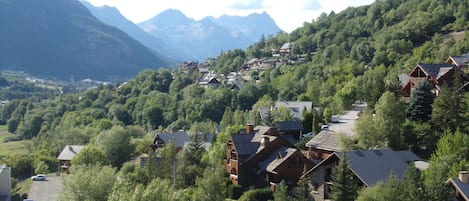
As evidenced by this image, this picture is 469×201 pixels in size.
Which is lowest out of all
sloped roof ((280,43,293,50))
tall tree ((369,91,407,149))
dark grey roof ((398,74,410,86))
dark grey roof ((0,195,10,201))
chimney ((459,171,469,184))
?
dark grey roof ((0,195,10,201))

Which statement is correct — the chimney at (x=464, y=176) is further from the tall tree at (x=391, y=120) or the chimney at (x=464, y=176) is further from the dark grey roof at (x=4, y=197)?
the dark grey roof at (x=4, y=197)

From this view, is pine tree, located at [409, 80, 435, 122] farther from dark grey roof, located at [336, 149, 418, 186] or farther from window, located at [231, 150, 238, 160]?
window, located at [231, 150, 238, 160]

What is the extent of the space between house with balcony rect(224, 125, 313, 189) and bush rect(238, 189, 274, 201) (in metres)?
1.08

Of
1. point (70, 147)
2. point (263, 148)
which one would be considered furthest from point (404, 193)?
point (70, 147)

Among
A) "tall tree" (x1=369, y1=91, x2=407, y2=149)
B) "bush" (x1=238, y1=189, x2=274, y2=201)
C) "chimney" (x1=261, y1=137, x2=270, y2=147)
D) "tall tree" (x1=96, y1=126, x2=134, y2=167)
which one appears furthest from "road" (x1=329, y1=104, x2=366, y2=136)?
"tall tree" (x1=96, y1=126, x2=134, y2=167)

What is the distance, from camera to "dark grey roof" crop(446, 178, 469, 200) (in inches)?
1163

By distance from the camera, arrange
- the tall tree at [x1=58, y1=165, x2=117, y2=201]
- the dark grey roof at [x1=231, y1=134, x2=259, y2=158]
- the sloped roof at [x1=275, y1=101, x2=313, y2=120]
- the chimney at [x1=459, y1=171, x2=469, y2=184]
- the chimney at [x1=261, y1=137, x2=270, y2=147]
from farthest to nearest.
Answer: the sloped roof at [x1=275, y1=101, x2=313, y2=120] < the dark grey roof at [x1=231, y1=134, x2=259, y2=158] < the chimney at [x1=261, y1=137, x2=270, y2=147] < the tall tree at [x1=58, y1=165, x2=117, y2=201] < the chimney at [x1=459, y1=171, x2=469, y2=184]

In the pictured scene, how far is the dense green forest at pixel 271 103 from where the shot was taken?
135ft

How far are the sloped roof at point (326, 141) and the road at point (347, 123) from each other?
90 centimetres

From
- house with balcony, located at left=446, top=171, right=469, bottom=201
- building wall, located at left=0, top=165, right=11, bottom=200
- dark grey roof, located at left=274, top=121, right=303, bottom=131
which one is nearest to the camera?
house with balcony, located at left=446, top=171, right=469, bottom=201

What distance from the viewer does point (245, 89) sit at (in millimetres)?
106750

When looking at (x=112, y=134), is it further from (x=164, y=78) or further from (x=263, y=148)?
(x=164, y=78)

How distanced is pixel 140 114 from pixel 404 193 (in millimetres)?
95487

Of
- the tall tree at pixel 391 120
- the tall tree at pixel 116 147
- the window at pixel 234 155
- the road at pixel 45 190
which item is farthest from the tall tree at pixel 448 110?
the tall tree at pixel 116 147
